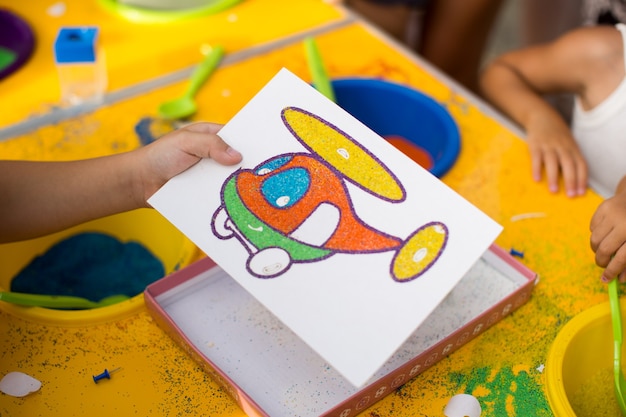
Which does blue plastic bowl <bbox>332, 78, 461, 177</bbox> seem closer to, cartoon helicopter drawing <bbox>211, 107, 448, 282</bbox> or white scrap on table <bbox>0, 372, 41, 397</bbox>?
cartoon helicopter drawing <bbox>211, 107, 448, 282</bbox>

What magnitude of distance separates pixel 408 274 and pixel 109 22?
0.90 m

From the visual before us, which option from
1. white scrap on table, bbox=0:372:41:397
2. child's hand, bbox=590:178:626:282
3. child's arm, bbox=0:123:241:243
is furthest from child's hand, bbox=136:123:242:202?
child's hand, bbox=590:178:626:282

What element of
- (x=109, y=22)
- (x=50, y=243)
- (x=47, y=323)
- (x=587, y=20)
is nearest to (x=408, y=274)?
(x=47, y=323)

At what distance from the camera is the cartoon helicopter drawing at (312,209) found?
702mm

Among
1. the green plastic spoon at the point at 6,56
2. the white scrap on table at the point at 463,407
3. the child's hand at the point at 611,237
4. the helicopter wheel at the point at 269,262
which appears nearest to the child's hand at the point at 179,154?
the helicopter wheel at the point at 269,262

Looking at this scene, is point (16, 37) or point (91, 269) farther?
point (16, 37)

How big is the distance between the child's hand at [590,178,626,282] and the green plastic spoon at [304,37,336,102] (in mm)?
458

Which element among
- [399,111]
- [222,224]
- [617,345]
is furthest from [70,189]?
[617,345]

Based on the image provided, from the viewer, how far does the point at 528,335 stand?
83cm

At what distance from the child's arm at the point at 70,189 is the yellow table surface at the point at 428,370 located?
0.38 feet

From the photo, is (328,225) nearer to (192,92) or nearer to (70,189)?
(70,189)

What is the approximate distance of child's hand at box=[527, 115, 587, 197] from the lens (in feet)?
3.39

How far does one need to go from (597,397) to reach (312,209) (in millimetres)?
438

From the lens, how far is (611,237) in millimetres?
859
